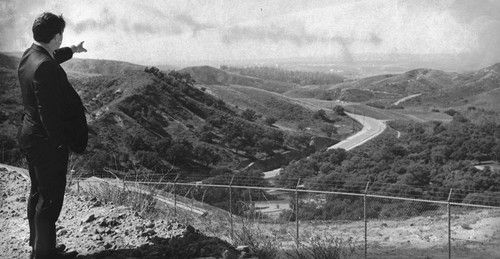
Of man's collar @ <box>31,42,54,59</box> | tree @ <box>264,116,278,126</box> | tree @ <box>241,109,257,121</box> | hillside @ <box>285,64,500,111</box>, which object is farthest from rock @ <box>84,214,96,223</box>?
hillside @ <box>285,64,500,111</box>

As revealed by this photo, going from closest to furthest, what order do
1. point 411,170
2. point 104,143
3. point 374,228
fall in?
point 374,228 → point 411,170 → point 104,143

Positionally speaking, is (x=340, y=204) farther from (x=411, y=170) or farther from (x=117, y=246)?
(x=117, y=246)

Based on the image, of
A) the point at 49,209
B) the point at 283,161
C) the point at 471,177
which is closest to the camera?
the point at 49,209

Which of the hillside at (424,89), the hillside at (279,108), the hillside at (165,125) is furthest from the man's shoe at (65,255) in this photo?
the hillside at (424,89)

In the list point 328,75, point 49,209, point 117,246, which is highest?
point 49,209

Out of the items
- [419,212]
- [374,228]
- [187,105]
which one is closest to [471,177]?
[419,212]

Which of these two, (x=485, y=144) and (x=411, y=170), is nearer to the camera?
(x=411, y=170)

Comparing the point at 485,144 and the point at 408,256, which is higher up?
the point at 408,256

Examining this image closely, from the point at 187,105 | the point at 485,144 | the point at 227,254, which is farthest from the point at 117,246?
the point at 187,105

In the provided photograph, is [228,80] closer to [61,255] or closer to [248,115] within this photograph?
[248,115]
